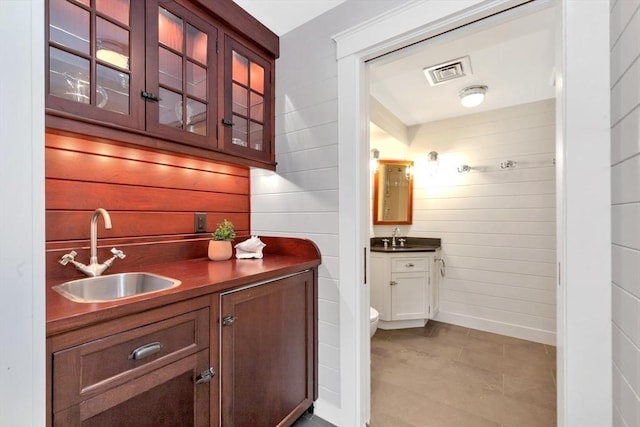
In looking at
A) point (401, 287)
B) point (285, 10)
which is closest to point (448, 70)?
point (285, 10)

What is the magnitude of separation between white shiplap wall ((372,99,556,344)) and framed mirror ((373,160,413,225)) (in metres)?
0.13

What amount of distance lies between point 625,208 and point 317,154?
132 cm

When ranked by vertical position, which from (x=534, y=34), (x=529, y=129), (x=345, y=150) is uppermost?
(x=534, y=34)

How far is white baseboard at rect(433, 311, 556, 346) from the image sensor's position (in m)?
2.73

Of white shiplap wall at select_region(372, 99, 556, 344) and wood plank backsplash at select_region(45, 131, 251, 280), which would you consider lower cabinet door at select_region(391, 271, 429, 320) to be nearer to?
white shiplap wall at select_region(372, 99, 556, 344)

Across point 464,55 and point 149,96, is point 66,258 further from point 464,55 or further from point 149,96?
point 464,55

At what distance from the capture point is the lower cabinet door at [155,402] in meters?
0.81

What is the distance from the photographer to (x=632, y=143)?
2.69ft

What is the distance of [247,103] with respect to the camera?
1727 mm

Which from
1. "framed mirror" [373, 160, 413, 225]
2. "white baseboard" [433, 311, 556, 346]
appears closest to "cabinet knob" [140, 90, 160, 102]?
"framed mirror" [373, 160, 413, 225]

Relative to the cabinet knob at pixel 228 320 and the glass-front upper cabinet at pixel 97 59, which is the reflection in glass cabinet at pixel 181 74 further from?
the cabinet knob at pixel 228 320

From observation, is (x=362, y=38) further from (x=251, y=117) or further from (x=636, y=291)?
(x=636, y=291)

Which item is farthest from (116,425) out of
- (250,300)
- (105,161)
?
(105,161)

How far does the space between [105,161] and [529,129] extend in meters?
3.53
